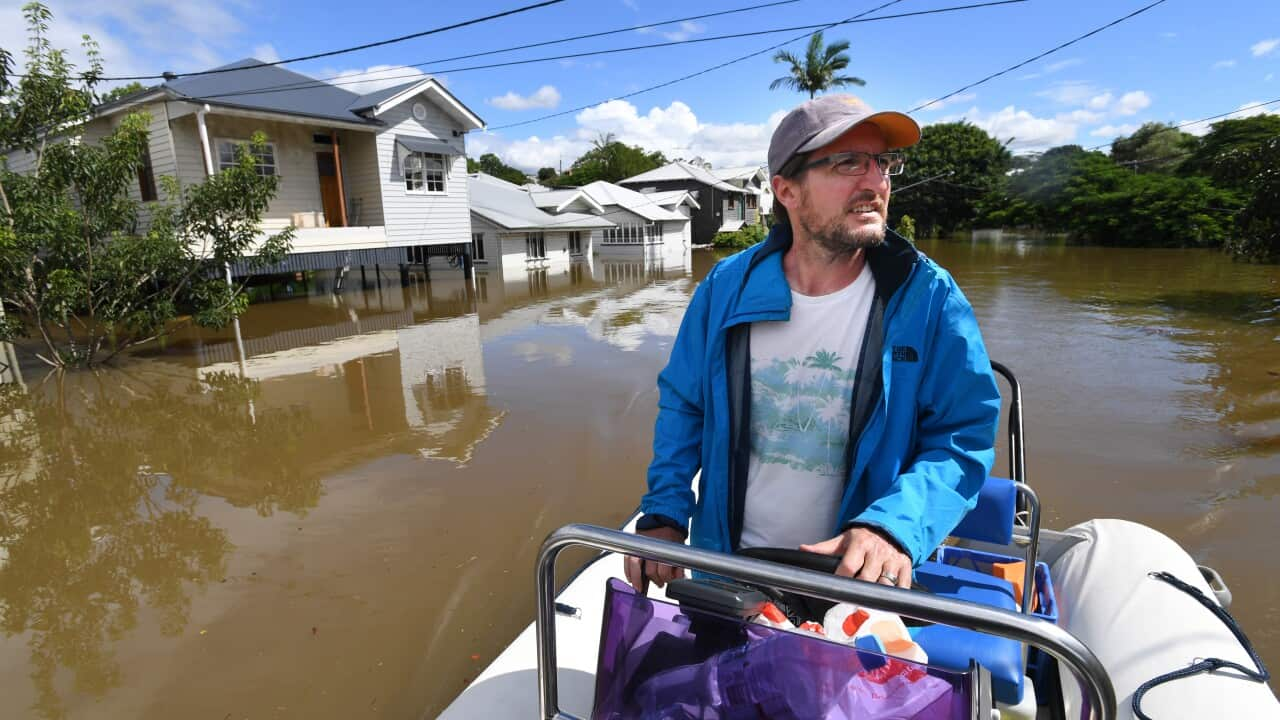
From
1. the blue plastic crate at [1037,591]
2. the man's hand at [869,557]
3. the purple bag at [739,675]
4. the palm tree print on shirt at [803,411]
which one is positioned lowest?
the blue plastic crate at [1037,591]

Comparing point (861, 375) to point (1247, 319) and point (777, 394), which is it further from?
point (1247, 319)

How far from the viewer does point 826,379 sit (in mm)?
1687

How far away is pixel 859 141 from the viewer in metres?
1.63

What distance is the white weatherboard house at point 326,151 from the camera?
47.9 feet

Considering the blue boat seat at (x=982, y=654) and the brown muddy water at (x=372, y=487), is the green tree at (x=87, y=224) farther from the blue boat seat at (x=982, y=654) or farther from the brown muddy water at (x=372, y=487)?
the blue boat seat at (x=982, y=654)

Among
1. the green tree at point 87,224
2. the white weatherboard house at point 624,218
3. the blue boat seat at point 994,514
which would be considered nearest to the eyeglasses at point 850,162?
the blue boat seat at point 994,514

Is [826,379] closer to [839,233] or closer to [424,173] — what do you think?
[839,233]

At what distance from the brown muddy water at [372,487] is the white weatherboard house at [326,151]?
4.80 m

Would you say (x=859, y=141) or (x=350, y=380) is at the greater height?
(x=859, y=141)

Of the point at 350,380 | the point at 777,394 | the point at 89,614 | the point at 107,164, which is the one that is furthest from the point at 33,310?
the point at 777,394

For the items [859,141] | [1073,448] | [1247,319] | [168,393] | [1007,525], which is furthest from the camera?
[1247,319]

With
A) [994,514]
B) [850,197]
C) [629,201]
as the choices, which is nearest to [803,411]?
[850,197]

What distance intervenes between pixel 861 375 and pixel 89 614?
446 centimetres

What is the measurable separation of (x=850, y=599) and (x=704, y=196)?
1749 inches
